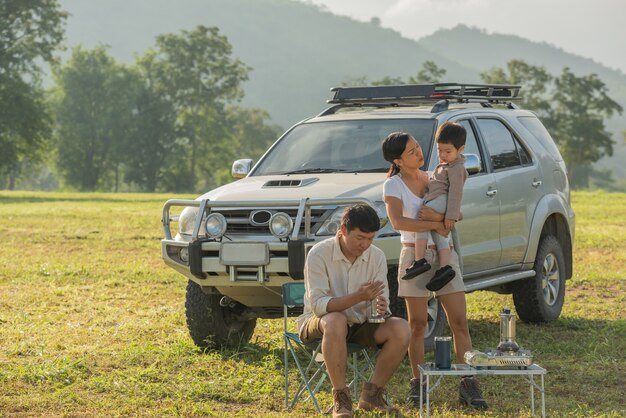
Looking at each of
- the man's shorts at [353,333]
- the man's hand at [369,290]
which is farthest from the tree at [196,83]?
the man's hand at [369,290]

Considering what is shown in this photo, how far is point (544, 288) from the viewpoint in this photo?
9938 mm

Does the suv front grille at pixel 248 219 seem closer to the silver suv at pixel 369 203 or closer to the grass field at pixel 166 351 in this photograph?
the silver suv at pixel 369 203

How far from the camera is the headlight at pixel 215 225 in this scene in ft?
25.8

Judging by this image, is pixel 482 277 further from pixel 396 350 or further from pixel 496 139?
pixel 396 350

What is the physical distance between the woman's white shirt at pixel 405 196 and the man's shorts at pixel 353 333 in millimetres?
651

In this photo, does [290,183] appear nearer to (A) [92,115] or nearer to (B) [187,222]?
(B) [187,222]

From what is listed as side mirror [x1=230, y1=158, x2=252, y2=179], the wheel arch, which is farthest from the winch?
side mirror [x1=230, y1=158, x2=252, y2=179]

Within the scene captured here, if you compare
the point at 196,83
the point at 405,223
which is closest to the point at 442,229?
the point at 405,223

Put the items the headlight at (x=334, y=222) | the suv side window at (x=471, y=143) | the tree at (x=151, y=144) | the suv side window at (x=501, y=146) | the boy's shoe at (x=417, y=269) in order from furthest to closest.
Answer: the tree at (x=151, y=144) < the suv side window at (x=501, y=146) < the suv side window at (x=471, y=143) < the headlight at (x=334, y=222) < the boy's shoe at (x=417, y=269)

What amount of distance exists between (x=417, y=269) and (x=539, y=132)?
13.9 feet

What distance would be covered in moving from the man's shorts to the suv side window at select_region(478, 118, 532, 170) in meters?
3.20

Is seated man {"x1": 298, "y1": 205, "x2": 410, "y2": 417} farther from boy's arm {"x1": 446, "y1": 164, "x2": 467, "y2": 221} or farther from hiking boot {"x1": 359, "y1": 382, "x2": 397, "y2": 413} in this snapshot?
boy's arm {"x1": 446, "y1": 164, "x2": 467, "y2": 221}

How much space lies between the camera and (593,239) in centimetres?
1931

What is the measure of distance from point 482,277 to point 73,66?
82894 millimetres
